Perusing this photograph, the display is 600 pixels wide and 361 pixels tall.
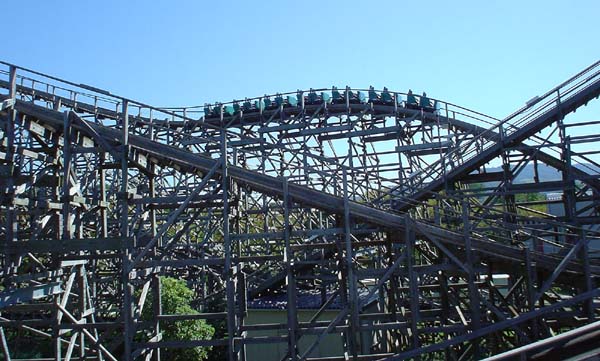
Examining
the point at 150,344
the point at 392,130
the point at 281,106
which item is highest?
the point at 281,106

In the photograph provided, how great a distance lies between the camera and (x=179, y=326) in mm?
13156

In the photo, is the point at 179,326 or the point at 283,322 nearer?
the point at 179,326

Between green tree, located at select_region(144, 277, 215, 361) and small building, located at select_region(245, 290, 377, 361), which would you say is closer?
green tree, located at select_region(144, 277, 215, 361)

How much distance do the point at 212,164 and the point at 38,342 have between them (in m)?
12.0

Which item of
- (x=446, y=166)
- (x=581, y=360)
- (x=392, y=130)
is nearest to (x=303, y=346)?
(x=446, y=166)

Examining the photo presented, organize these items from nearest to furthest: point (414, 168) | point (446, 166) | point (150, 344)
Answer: point (150, 344) → point (446, 166) → point (414, 168)

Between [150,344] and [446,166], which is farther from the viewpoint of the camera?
[446,166]

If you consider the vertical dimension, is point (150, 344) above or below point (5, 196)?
below

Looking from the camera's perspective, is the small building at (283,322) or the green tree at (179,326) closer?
the green tree at (179,326)

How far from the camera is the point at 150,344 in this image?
9203 mm

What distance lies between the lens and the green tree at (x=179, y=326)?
13141 mm

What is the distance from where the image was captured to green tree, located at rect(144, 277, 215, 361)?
13.1 meters

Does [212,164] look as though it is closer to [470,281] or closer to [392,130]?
[470,281]

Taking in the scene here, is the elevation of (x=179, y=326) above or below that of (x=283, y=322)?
above
